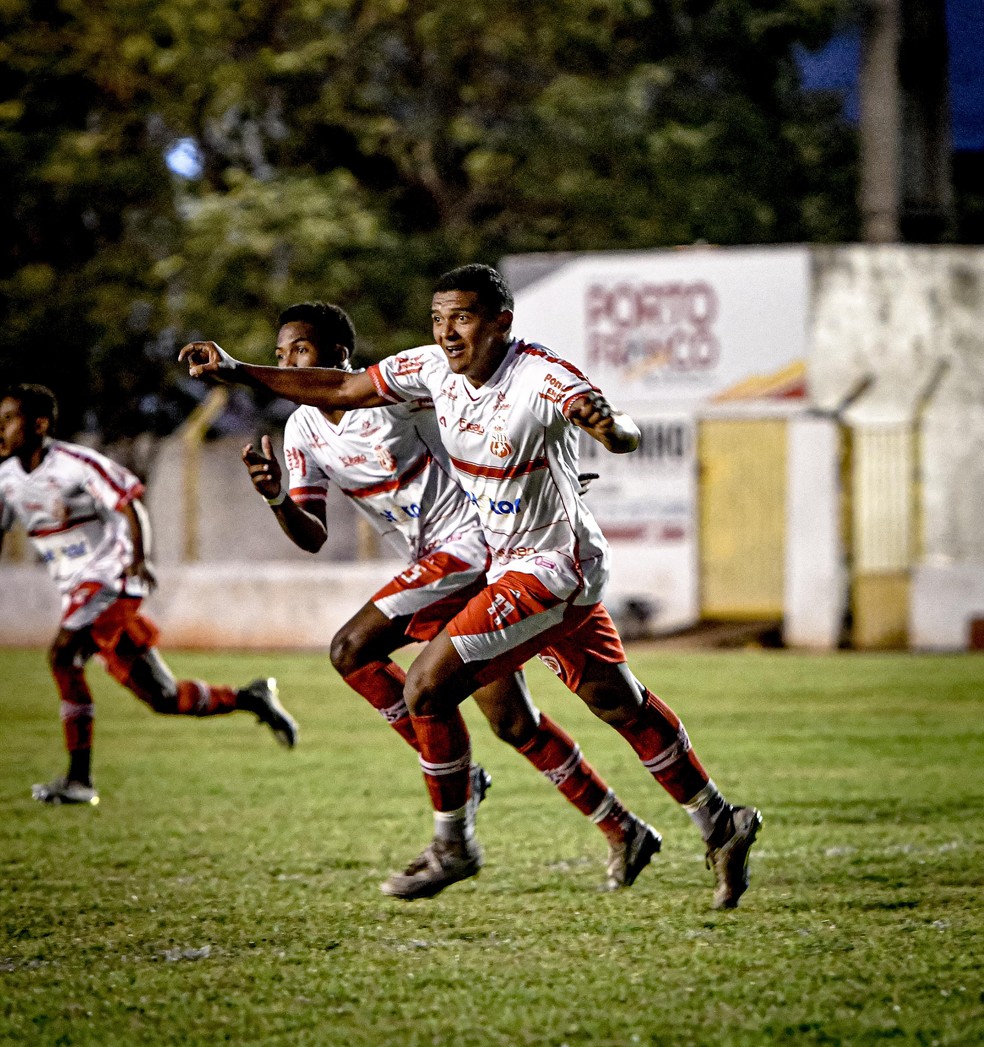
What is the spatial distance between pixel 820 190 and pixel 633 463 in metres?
8.47

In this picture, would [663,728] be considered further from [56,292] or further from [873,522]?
[56,292]

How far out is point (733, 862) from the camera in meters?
5.84

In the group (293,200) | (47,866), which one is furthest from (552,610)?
(293,200)

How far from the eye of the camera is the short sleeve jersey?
6785 mm

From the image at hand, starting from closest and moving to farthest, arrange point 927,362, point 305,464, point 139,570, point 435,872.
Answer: point 435,872, point 305,464, point 139,570, point 927,362

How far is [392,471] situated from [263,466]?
1.00 metres

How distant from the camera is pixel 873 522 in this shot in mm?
19203

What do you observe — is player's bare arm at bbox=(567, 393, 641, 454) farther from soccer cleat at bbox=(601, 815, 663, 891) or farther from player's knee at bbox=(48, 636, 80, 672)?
player's knee at bbox=(48, 636, 80, 672)

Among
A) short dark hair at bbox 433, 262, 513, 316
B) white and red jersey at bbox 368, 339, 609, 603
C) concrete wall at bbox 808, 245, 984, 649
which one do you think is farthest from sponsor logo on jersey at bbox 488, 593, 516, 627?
concrete wall at bbox 808, 245, 984, 649

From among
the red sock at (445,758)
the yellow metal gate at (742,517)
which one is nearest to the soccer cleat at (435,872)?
the red sock at (445,758)

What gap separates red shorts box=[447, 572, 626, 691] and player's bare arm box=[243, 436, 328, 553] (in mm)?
765

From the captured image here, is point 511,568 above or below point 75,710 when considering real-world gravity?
above

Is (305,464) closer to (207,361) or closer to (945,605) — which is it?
(207,361)

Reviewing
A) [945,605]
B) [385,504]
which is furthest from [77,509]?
[945,605]
